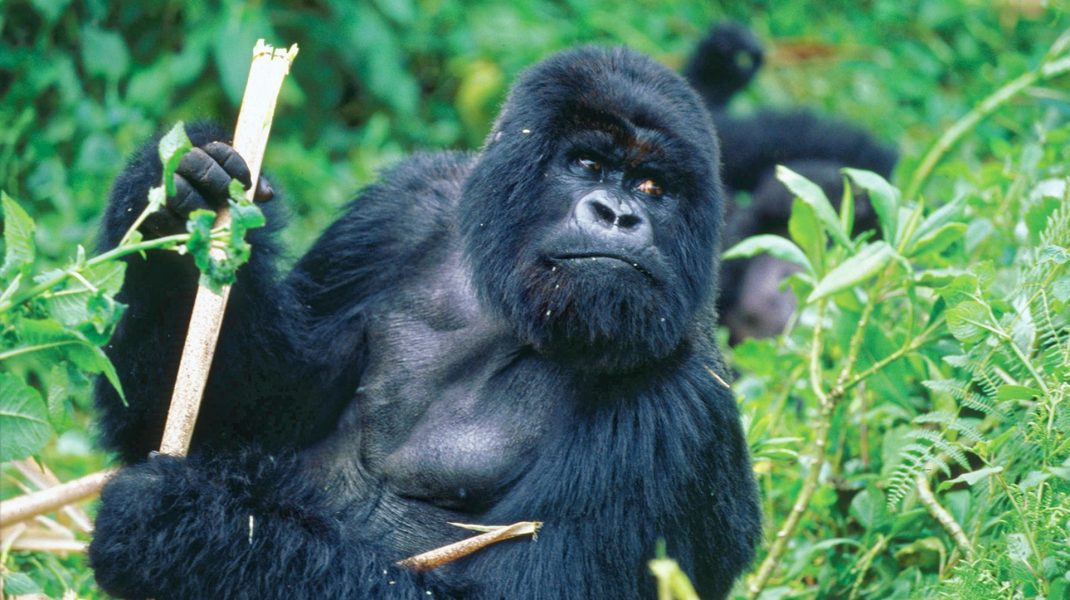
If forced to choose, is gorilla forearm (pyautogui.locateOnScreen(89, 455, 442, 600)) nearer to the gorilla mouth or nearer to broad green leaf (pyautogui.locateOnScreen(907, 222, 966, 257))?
the gorilla mouth

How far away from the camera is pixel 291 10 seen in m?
7.04

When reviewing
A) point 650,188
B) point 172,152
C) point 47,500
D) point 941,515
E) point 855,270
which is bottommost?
point 941,515

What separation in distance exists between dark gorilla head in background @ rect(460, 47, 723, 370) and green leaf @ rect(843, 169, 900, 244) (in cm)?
65

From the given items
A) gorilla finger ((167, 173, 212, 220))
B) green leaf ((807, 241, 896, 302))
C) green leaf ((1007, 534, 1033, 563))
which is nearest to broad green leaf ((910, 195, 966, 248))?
green leaf ((807, 241, 896, 302))

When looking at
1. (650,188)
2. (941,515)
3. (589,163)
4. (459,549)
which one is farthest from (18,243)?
(941,515)

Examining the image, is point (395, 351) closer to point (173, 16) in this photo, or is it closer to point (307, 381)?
point (307, 381)

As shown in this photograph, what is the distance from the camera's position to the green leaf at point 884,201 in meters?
4.05

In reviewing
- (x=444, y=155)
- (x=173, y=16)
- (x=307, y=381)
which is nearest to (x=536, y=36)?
Result: (x=173, y=16)

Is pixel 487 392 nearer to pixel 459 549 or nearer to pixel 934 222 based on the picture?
pixel 459 549

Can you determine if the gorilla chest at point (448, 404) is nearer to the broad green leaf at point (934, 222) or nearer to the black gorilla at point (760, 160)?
the broad green leaf at point (934, 222)

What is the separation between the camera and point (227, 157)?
10.4 feet

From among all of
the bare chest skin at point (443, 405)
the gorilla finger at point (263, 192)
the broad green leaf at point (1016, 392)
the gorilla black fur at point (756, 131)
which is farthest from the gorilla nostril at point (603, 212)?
the gorilla black fur at point (756, 131)

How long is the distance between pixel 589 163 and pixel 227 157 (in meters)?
1.02

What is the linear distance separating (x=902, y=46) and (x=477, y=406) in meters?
6.39
